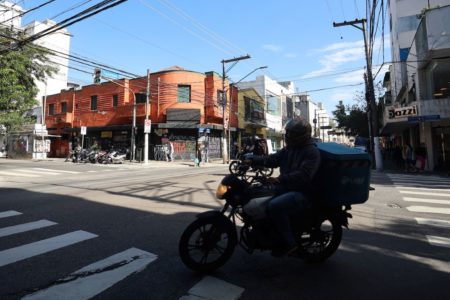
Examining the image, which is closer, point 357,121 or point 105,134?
point 105,134

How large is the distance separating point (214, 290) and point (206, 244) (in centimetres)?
61

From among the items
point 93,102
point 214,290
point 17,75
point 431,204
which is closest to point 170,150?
point 93,102

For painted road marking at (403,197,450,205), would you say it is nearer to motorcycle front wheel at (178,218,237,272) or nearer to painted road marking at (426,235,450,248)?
painted road marking at (426,235,450,248)

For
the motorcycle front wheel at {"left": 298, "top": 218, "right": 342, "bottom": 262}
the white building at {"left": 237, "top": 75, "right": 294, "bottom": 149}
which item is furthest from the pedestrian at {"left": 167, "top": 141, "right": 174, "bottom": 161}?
the motorcycle front wheel at {"left": 298, "top": 218, "right": 342, "bottom": 262}

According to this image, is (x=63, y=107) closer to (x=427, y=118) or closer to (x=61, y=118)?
(x=61, y=118)

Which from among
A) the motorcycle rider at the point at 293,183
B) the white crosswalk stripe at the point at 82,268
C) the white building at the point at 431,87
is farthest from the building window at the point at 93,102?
the motorcycle rider at the point at 293,183

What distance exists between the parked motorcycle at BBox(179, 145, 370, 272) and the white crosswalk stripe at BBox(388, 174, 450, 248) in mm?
2464

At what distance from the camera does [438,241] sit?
19.5ft

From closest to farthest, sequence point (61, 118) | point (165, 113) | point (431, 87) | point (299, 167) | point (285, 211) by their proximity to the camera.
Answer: point (285, 211) < point (299, 167) < point (431, 87) < point (165, 113) < point (61, 118)

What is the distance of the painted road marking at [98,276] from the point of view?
375cm

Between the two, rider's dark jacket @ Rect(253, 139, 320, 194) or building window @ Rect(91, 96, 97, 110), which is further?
building window @ Rect(91, 96, 97, 110)

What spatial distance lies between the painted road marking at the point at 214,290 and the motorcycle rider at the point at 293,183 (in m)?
0.66

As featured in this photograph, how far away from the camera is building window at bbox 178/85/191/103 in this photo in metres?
33.1

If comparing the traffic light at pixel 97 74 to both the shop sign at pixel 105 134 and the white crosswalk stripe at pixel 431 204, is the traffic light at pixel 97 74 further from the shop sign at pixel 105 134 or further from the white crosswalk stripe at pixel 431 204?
the shop sign at pixel 105 134
